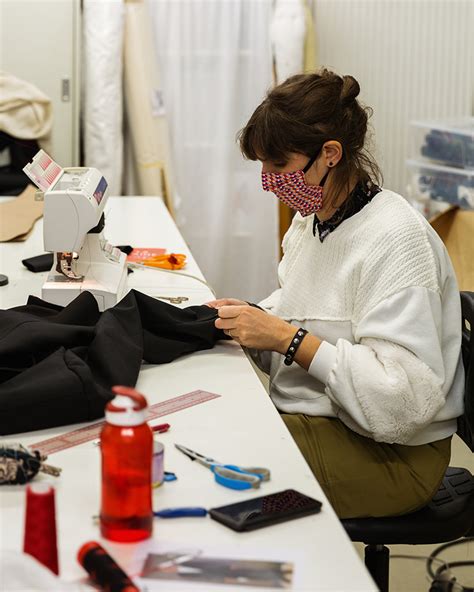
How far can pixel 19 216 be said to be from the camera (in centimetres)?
315

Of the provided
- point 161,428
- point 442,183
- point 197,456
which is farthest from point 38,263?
point 442,183

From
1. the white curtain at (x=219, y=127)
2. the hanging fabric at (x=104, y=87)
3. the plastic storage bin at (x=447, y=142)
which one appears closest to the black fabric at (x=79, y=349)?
the plastic storage bin at (x=447, y=142)

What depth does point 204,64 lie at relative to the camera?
446 centimetres

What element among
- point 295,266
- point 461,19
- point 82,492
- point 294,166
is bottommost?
point 82,492

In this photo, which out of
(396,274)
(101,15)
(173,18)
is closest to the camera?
(396,274)

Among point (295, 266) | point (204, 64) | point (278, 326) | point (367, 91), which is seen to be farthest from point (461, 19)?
point (278, 326)

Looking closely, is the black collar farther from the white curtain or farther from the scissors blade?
the white curtain

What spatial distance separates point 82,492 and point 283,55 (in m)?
3.50

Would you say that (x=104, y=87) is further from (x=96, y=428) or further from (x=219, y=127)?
(x=96, y=428)

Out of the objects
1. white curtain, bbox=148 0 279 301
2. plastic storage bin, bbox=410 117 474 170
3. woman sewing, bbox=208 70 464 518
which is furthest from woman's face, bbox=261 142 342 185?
white curtain, bbox=148 0 279 301

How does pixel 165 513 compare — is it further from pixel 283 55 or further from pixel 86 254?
pixel 283 55

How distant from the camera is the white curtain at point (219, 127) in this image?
442 cm

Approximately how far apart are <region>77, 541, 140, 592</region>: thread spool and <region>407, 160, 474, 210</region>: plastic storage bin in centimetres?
287

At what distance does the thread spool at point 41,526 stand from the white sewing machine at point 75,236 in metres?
1.02
